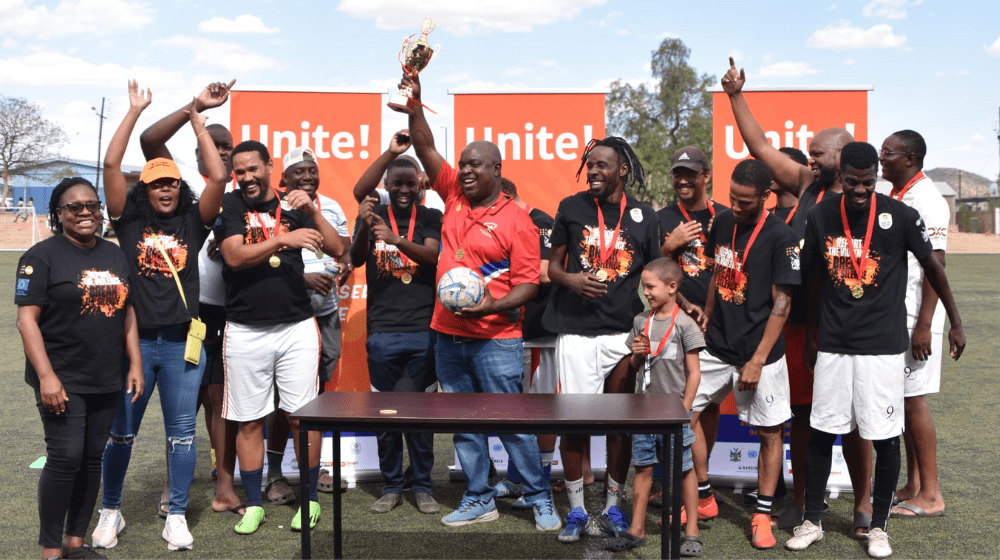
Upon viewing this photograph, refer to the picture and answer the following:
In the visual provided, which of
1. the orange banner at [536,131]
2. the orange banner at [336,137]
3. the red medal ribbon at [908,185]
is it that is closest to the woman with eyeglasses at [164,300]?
the orange banner at [336,137]

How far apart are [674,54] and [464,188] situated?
51.6m

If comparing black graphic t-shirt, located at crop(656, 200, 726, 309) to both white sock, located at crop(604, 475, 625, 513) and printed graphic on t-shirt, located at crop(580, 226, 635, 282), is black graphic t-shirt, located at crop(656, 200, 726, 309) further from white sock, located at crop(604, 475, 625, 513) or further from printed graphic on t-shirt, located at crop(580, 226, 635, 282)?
white sock, located at crop(604, 475, 625, 513)

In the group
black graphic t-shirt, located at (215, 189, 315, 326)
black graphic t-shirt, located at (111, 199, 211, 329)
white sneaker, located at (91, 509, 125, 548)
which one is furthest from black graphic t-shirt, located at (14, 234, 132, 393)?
white sneaker, located at (91, 509, 125, 548)

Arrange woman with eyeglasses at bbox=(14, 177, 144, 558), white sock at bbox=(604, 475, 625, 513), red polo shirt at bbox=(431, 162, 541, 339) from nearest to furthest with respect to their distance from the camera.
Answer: woman with eyeglasses at bbox=(14, 177, 144, 558), white sock at bbox=(604, 475, 625, 513), red polo shirt at bbox=(431, 162, 541, 339)

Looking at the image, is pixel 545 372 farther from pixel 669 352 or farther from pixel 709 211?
pixel 709 211

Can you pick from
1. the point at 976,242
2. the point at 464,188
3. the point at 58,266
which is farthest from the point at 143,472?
the point at 976,242

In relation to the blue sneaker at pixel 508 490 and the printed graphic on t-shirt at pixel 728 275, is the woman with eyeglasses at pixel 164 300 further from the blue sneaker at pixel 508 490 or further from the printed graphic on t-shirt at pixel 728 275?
the printed graphic on t-shirt at pixel 728 275

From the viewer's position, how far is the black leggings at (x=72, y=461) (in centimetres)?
405

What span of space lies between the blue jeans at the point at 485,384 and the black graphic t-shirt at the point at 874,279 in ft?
5.80

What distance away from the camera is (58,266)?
13.3ft

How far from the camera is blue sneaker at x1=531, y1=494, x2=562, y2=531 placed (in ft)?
15.9

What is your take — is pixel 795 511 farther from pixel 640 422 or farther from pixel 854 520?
pixel 640 422

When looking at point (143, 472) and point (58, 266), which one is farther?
point (143, 472)

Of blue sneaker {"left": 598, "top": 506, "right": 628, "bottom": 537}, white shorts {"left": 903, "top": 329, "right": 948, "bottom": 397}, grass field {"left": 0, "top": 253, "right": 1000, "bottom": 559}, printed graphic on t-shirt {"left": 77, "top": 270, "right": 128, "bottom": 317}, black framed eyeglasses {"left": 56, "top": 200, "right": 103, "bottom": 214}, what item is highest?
black framed eyeglasses {"left": 56, "top": 200, "right": 103, "bottom": 214}
